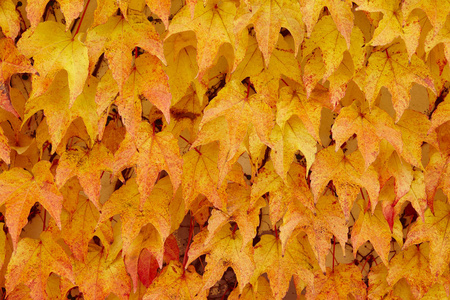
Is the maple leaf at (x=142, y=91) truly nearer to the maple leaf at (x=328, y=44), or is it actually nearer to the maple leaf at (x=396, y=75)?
the maple leaf at (x=328, y=44)

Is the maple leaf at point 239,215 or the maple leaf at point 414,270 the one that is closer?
the maple leaf at point 239,215

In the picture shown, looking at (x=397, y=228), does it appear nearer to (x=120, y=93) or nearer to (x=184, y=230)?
(x=184, y=230)

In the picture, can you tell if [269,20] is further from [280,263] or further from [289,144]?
[280,263]

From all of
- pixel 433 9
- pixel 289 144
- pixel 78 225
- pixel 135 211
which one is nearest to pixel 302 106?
pixel 289 144

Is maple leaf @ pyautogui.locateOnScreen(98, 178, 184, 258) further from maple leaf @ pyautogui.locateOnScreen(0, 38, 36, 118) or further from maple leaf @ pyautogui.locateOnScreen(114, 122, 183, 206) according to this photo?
Result: maple leaf @ pyautogui.locateOnScreen(0, 38, 36, 118)

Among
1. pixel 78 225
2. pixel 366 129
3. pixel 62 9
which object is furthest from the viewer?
pixel 78 225

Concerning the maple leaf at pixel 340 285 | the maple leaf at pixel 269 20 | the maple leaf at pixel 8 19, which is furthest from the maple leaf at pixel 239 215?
the maple leaf at pixel 8 19
